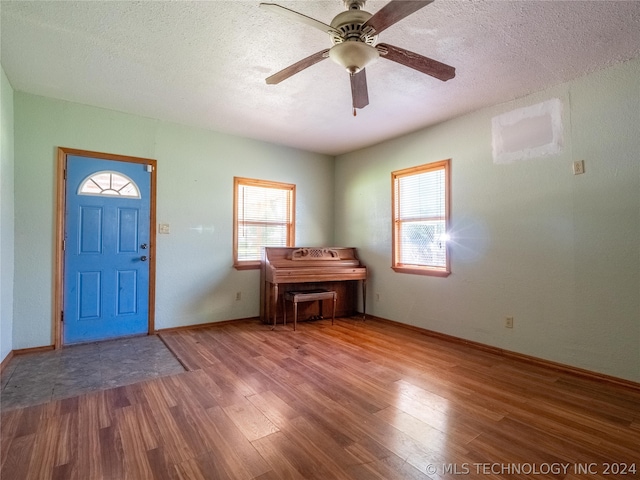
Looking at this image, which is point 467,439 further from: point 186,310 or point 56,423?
point 186,310

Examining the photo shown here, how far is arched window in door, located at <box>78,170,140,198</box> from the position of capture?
350cm

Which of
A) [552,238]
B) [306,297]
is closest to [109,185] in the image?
[306,297]

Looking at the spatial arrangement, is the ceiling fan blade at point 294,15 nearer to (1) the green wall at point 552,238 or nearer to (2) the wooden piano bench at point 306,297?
(1) the green wall at point 552,238

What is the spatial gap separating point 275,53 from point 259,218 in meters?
2.62

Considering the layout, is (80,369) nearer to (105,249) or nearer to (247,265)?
(105,249)

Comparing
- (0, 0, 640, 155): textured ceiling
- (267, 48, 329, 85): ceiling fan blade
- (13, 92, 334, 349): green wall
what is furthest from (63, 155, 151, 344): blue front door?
(267, 48, 329, 85): ceiling fan blade

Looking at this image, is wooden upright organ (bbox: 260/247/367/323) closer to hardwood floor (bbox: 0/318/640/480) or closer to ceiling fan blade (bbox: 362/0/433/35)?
hardwood floor (bbox: 0/318/640/480)

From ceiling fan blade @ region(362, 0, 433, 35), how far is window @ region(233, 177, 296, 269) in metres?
3.16

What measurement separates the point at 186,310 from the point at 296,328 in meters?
1.45

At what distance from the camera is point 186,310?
4086 millimetres

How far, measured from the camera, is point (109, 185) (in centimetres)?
362

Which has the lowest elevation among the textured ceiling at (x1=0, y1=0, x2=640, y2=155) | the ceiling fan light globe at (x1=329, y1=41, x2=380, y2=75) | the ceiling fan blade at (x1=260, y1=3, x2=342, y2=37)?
the ceiling fan light globe at (x1=329, y1=41, x2=380, y2=75)

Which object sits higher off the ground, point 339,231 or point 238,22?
point 238,22

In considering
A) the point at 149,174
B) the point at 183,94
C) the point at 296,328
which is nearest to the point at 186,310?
the point at 296,328
